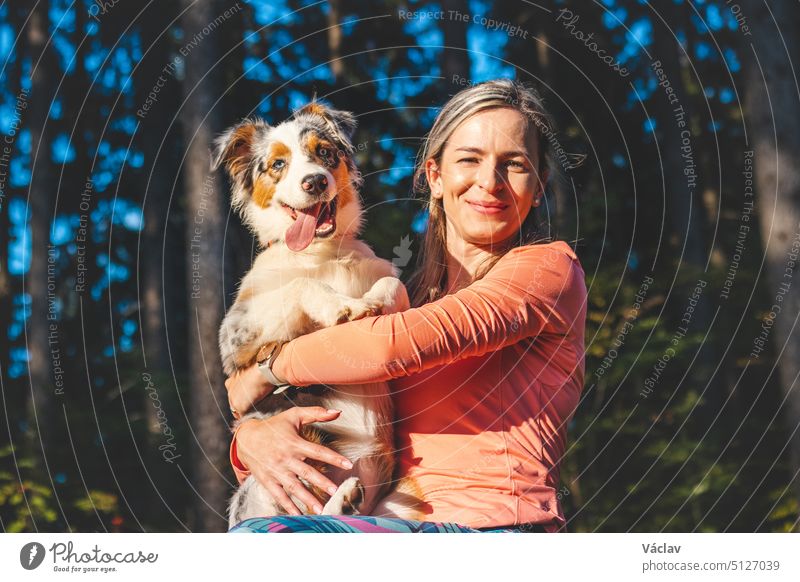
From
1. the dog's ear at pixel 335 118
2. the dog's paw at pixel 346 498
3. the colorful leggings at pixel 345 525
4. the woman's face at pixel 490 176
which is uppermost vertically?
the dog's ear at pixel 335 118

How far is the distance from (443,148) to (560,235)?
3322mm

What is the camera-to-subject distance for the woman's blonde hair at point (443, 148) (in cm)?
391

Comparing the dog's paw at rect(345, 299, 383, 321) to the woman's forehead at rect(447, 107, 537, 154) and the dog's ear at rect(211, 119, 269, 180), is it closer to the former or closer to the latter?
the woman's forehead at rect(447, 107, 537, 154)

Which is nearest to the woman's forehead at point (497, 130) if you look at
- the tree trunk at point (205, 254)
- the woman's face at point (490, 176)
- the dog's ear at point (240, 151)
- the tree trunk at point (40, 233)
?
the woman's face at point (490, 176)

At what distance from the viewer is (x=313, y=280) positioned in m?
4.04

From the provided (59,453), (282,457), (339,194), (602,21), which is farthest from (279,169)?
(59,453)

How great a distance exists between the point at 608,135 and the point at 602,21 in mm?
1125

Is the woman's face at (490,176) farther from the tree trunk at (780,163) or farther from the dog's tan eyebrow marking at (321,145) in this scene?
the tree trunk at (780,163)

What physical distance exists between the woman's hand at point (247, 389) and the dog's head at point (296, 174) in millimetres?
622

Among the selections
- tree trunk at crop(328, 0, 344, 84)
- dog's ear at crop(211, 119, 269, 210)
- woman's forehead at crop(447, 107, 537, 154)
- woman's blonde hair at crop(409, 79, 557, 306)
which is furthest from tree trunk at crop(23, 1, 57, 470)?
woman's forehead at crop(447, 107, 537, 154)

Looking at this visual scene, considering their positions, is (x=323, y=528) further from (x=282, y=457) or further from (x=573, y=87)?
(x=573, y=87)

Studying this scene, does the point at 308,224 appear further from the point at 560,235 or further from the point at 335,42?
the point at 335,42

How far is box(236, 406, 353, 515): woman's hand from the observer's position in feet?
12.5

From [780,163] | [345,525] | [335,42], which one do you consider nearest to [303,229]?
[345,525]
